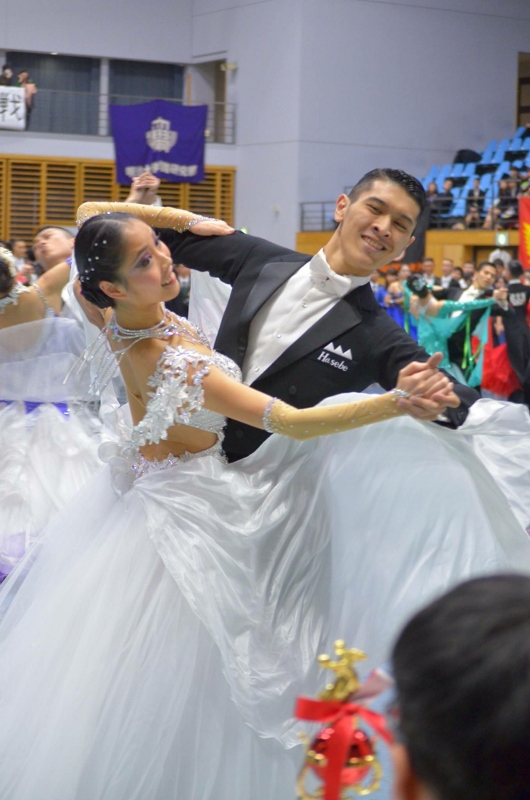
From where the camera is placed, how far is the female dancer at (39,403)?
3.63 metres

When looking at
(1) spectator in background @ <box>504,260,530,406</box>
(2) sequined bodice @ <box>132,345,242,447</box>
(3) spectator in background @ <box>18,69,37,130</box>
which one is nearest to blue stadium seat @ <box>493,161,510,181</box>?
(3) spectator in background @ <box>18,69,37,130</box>

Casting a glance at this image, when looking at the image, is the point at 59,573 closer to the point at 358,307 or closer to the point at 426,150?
the point at 358,307

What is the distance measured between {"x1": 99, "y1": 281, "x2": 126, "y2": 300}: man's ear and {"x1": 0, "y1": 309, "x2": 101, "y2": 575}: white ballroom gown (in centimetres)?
155

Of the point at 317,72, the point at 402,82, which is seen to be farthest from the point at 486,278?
the point at 402,82

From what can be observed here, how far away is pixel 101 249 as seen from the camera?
209cm

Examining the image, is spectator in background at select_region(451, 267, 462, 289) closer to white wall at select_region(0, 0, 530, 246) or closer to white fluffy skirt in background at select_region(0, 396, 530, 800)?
white wall at select_region(0, 0, 530, 246)

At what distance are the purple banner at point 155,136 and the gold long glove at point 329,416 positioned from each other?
11690mm

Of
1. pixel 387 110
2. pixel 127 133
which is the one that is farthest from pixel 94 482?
pixel 387 110

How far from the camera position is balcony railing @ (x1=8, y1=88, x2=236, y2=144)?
14789mm

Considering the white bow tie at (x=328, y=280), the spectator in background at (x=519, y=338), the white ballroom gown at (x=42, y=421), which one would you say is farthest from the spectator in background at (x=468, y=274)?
the white bow tie at (x=328, y=280)

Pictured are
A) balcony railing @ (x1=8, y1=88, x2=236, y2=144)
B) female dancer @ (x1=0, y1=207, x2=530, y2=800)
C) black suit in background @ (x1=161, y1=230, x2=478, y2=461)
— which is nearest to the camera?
female dancer @ (x1=0, y1=207, x2=530, y2=800)

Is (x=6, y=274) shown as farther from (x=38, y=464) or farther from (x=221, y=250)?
(x=221, y=250)

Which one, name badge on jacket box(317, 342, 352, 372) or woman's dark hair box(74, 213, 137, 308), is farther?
name badge on jacket box(317, 342, 352, 372)

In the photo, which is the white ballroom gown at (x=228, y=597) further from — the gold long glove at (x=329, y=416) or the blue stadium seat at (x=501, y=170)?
the blue stadium seat at (x=501, y=170)
